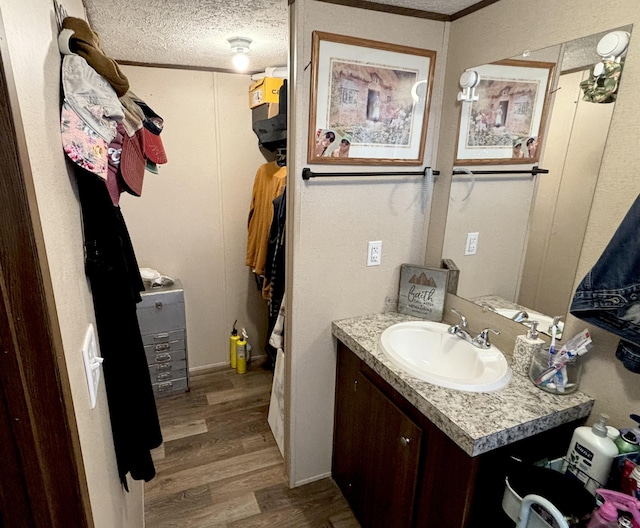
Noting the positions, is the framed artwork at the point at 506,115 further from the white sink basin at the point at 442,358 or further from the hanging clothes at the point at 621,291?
the white sink basin at the point at 442,358

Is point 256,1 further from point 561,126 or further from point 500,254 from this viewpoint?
point 500,254

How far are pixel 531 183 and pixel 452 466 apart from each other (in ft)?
3.50

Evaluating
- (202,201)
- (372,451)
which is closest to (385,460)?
(372,451)

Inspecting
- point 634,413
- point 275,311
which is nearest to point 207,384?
point 275,311

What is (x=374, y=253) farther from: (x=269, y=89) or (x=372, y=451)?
(x=269, y=89)

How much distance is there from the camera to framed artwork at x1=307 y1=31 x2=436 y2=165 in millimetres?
1516

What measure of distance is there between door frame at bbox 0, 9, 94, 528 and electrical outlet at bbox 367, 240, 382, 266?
1.38 meters

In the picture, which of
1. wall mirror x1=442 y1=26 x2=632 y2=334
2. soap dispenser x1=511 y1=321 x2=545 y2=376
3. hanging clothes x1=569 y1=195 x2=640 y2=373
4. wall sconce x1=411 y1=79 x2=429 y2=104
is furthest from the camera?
wall sconce x1=411 y1=79 x2=429 y2=104

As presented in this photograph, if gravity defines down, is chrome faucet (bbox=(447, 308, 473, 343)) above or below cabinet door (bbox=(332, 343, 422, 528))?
above

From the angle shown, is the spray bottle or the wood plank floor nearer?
the spray bottle

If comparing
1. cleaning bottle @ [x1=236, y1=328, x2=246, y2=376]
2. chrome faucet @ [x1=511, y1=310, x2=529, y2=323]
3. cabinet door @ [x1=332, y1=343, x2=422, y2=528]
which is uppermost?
chrome faucet @ [x1=511, y1=310, x2=529, y2=323]

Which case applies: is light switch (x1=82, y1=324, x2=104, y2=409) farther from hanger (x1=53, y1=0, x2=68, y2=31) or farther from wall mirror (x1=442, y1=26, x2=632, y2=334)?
wall mirror (x1=442, y1=26, x2=632, y2=334)

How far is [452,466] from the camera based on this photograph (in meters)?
1.17

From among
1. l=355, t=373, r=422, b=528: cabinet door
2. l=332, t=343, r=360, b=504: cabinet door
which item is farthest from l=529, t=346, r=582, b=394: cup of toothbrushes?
l=332, t=343, r=360, b=504: cabinet door
